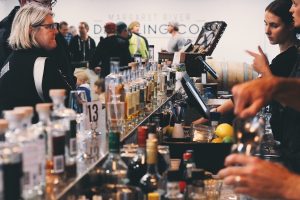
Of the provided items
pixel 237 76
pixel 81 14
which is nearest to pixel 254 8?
pixel 81 14

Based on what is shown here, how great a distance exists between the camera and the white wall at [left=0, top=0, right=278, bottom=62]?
15500mm

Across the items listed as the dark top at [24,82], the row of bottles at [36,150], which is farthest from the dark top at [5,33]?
the row of bottles at [36,150]

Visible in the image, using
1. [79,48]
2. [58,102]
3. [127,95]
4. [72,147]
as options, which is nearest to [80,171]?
[72,147]

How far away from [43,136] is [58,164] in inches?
5.6

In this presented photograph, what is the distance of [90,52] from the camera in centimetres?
1277

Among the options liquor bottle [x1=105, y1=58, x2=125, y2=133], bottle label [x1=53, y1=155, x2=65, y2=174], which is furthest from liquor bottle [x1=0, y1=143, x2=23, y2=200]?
liquor bottle [x1=105, y1=58, x2=125, y2=133]

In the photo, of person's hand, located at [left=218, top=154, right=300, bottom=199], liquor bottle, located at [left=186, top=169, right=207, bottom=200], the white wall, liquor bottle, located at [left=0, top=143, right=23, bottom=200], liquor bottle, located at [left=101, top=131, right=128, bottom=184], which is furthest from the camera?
the white wall

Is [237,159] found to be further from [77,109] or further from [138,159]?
[77,109]

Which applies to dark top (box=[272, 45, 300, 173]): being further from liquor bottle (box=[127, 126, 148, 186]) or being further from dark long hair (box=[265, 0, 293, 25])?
dark long hair (box=[265, 0, 293, 25])

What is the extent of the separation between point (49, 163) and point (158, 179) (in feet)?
1.46

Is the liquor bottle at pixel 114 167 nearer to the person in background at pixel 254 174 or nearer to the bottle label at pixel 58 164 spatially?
the bottle label at pixel 58 164

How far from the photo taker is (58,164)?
6.21ft

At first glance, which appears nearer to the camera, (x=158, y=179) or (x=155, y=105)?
(x=158, y=179)

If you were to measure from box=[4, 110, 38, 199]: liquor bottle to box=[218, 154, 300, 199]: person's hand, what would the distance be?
56 centimetres
